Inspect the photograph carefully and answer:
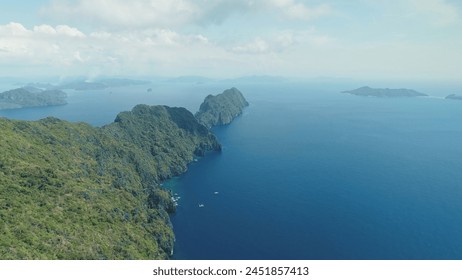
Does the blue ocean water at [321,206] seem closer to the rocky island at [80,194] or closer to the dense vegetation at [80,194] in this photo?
the dense vegetation at [80,194]

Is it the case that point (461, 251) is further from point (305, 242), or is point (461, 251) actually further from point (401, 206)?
point (305, 242)

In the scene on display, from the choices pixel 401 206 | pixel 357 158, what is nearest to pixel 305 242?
pixel 401 206

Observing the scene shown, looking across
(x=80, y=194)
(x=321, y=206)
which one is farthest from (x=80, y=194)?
(x=321, y=206)

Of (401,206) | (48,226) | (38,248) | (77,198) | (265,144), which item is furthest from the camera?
(265,144)

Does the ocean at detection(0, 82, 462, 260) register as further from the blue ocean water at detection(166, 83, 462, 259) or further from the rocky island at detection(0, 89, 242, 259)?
the rocky island at detection(0, 89, 242, 259)

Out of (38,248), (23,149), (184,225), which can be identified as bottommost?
(184,225)

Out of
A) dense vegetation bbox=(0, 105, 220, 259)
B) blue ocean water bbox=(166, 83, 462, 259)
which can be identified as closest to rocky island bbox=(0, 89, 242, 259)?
dense vegetation bbox=(0, 105, 220, 259)

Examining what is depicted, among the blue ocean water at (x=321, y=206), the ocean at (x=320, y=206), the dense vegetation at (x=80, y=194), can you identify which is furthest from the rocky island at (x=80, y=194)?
the blue ocean water at (x=321, y=206)
